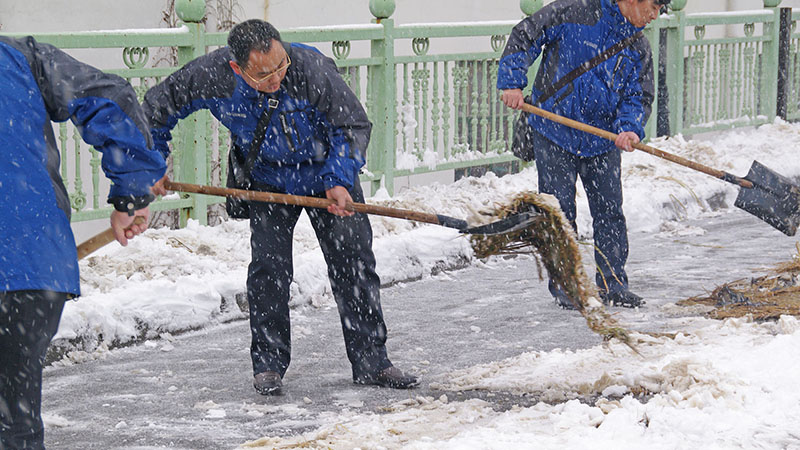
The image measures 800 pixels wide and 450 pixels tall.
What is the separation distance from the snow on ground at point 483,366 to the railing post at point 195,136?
0.37 m

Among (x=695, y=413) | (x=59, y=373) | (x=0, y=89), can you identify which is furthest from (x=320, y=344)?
(x=0, y=89)

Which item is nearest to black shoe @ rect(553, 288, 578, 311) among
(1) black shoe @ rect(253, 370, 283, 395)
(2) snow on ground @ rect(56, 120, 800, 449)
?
(2) snow on ground @ rect(56, 120, 800, 449)

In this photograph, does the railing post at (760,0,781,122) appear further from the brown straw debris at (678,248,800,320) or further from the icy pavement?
the brown straw debris at (678,248,800,320)

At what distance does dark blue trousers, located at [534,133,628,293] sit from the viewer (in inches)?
291

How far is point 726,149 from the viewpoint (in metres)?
14.4

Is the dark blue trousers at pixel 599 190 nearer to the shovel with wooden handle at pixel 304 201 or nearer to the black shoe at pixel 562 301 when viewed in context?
the black shoe at pixel 562 301

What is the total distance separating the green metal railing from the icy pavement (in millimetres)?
1742

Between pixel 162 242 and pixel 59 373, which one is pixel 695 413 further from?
pixel 162 242

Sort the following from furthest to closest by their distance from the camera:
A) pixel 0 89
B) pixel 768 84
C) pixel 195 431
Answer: pixel 768 84 → pixel 195 431 → pixel 0 89

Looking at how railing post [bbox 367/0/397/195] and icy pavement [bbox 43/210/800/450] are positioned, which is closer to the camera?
icy pavement [bbox 43/210/800/450]

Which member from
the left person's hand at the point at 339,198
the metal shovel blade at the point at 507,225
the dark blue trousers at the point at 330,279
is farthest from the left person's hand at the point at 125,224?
the metal shovel blade at the point at 507,225

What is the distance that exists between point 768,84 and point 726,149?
2.25 metres

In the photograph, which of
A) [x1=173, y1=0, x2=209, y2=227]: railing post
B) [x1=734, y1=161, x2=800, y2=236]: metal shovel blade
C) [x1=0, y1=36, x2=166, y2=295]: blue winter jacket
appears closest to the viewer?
[x1=0, y1=36, x2=166, y2=295]: blue winter jacket

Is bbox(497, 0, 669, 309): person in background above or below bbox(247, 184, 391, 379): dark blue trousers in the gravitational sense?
above
